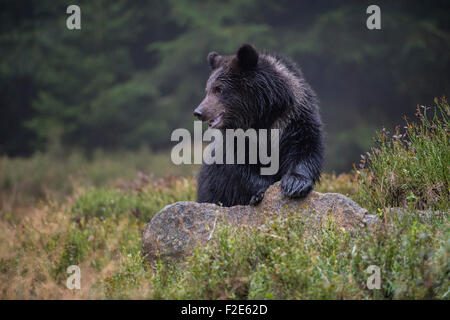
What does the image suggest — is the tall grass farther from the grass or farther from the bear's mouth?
the bear's mouth

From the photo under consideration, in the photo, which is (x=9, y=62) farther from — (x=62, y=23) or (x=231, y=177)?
(x=231, y=177)

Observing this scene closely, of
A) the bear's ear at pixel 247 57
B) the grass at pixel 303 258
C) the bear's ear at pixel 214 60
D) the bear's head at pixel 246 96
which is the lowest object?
the grass at pixel 303 258

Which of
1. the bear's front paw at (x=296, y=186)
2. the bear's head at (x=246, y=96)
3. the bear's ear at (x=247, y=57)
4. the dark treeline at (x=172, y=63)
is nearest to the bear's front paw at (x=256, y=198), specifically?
the bear's front paw at (x=296, y=186)

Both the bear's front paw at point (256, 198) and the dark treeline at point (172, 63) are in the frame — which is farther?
the dark treeline at point (172, 63)

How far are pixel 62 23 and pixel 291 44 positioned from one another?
9.47 m

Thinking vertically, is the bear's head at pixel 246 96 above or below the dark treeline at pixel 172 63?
below

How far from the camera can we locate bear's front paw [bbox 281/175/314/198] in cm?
405

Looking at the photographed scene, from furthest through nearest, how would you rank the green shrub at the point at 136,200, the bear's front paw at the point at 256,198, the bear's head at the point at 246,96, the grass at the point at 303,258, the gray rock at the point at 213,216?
the green shrub at the point at 136,200
the bear's head at the point at 246,96
the bear's front paw at the point at 256,198
the gray rock at the point at 213,216
the grass at the point at 303,258

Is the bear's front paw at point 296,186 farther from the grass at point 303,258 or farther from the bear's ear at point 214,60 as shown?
the bear's ear at point 214,60

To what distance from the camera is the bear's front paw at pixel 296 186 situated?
4051mm

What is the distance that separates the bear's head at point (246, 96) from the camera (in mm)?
4512

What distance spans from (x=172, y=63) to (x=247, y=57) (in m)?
14.0

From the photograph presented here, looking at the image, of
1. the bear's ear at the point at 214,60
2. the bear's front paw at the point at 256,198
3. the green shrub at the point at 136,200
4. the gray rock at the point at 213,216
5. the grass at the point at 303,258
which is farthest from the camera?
the green shrub at the point at 136,200

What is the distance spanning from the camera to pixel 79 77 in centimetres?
1869
